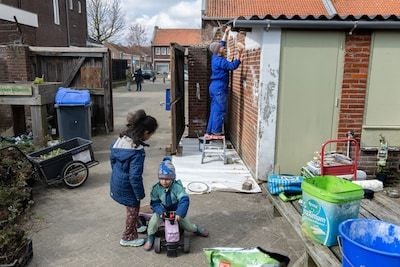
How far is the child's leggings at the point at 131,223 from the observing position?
163 inches

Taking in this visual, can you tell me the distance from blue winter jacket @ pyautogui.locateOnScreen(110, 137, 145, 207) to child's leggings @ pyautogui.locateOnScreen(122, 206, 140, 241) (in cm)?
8

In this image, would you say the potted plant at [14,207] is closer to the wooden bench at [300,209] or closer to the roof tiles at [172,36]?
the wooden bench at [300,209]

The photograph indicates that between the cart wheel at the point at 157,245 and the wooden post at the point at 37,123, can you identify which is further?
the wooden post at the point at 37,123

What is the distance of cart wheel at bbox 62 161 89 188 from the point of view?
5.84 metres

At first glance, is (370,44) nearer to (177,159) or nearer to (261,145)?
(261,145)

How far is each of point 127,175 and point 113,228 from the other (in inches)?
39.2

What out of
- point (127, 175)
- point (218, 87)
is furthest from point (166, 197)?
point (218, 87)

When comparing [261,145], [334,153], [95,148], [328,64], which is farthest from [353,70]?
[95,148]

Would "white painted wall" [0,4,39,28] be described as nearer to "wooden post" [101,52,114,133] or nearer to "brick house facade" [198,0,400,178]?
"wooden post" [101,52,114,133]

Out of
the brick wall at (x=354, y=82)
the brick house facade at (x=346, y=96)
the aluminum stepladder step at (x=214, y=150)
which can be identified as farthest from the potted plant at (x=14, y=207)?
the brick wall at (x=354, y=82)

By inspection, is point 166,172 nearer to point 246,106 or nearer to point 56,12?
point 246,106

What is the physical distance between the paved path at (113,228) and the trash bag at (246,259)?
2.07 feet

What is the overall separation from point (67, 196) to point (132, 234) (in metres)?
1.89

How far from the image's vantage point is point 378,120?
5.95 metres
